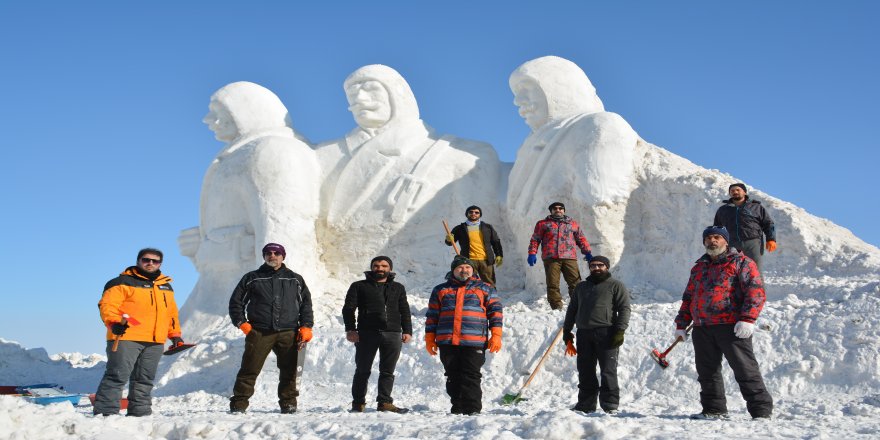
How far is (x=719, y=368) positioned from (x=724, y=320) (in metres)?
0.35

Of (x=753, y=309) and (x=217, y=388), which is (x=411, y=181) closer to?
(x=217, y=388)

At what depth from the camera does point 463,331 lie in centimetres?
654

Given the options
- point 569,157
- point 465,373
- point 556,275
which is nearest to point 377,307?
point 465,373

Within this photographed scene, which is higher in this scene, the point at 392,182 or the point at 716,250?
the point at 392,182

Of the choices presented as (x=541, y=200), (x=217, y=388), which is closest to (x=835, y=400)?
(x=541, y=200)

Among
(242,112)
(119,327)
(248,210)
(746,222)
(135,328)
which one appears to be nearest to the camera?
(119,327)

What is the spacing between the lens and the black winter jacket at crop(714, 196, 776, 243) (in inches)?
334

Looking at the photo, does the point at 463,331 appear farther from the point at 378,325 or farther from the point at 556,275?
the point at 556,275

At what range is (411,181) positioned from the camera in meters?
12.5

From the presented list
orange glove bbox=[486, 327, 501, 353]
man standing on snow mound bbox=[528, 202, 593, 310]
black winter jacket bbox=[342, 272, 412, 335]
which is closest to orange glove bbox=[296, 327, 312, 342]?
black winter jacket bbox=[342, 272, 412, 335]

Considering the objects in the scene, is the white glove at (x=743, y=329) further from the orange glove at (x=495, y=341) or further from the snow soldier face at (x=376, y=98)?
the snow soldier face at (x=376, y=98)

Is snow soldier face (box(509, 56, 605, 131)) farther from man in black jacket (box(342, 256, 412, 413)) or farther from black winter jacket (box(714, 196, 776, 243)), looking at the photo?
man in black jacket (box(342, 256, 412, 413))

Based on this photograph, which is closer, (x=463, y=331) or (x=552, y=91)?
(x=463, y=331)

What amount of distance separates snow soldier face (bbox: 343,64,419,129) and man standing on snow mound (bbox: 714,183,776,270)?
5.69 m
